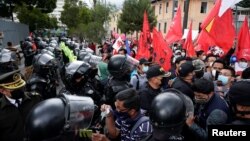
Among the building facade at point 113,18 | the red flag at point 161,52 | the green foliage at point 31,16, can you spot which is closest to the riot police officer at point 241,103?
the red flag at point 161,52

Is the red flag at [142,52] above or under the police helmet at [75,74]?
under

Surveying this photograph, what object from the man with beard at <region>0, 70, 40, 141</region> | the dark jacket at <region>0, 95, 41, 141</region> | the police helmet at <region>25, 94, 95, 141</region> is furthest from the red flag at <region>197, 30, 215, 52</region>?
the police helmet at <region>25, 94, 95, 141</region>

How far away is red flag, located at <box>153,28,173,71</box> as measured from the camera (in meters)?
9.04

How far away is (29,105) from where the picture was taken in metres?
4.30

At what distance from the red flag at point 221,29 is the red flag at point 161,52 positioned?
116 cm

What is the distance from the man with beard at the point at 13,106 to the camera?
13.0ft

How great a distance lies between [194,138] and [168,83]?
3.18 metres

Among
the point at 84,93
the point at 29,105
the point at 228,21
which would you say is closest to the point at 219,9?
the point at 228,21

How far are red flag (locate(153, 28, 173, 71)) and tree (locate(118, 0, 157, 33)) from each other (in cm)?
3218

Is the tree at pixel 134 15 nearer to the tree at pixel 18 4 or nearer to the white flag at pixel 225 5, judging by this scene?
the tree at pixel 18 4

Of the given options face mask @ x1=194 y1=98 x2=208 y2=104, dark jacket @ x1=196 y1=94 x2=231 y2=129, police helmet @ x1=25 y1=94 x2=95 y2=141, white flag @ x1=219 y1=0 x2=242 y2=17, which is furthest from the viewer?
white flag @ x1=219 y1=0 x2=242 y2=17

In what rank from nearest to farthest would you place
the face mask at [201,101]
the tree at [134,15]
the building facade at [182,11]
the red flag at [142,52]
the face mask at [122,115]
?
the face mask at [122,115] → the face mask at [201,101] → the red flag at [142,52] → the tree at [134,15] → the building facade at [182,11]

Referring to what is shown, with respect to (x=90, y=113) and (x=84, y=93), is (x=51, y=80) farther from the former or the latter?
(x=90, y=113)

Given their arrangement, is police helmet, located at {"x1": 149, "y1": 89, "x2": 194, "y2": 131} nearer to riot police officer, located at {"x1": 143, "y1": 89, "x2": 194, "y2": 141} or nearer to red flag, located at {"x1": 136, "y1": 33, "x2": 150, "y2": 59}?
riot police officer, located at {"x1": 143, "y1": 89, "x2": 194, "y2": 141}
